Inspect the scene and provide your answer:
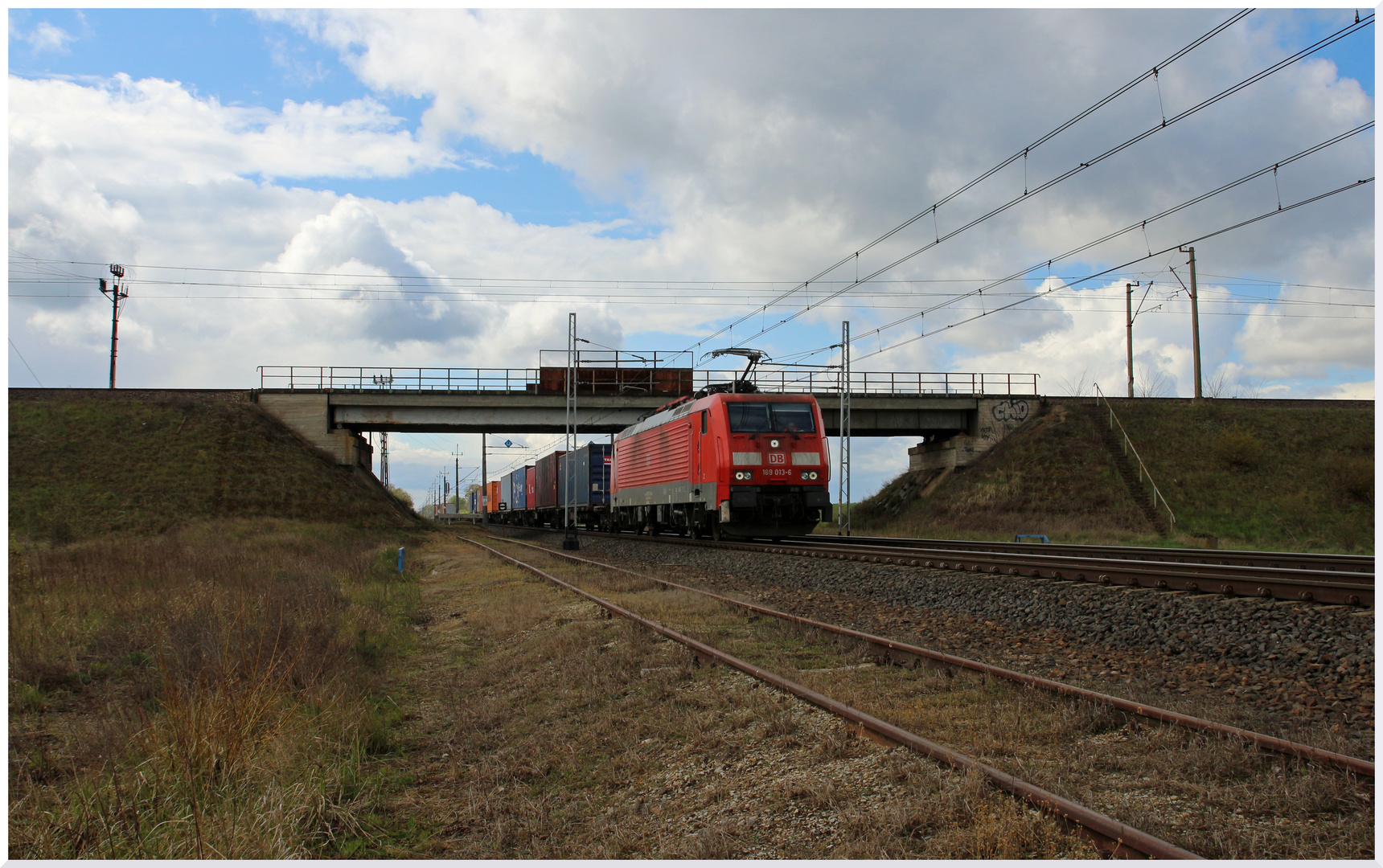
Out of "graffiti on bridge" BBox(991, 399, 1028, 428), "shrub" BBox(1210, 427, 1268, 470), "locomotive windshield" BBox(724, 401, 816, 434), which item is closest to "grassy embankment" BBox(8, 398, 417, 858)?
"locomotive windshield" BBox(724, 401, 816, 434)

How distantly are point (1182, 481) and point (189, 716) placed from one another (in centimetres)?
3845

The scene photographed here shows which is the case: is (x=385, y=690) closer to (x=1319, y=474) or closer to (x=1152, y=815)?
(x=1152, y=815)

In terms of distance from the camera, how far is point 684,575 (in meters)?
16.2

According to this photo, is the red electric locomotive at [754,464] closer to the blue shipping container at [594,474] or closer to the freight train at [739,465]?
the freight train at [739,465]

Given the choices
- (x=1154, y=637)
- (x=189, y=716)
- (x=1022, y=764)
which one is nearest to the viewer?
(x=1022, y=764)

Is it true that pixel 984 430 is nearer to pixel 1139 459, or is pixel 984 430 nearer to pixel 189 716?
pixel 1139 459

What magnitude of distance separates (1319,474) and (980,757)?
38.6 metres

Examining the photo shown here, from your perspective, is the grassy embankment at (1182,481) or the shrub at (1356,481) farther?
the shrub at (1356,481)

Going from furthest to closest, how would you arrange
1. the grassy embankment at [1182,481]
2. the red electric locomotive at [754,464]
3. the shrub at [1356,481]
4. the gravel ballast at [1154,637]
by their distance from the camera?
the shrub at [1356,481] < the grassy embankment at [1182,481] < the red electric locomotive at [754,464] < the gravel ballast at [1154,637]

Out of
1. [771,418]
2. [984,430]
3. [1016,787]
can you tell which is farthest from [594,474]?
[1016,787]

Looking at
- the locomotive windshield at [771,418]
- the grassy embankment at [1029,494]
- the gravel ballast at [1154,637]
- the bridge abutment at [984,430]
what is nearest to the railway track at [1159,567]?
the gravel ballast at [1154,637]

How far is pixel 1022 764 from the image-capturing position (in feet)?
15.2

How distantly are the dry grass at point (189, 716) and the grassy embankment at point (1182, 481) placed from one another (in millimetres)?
23306

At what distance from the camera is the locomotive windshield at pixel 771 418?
65.4 feet
